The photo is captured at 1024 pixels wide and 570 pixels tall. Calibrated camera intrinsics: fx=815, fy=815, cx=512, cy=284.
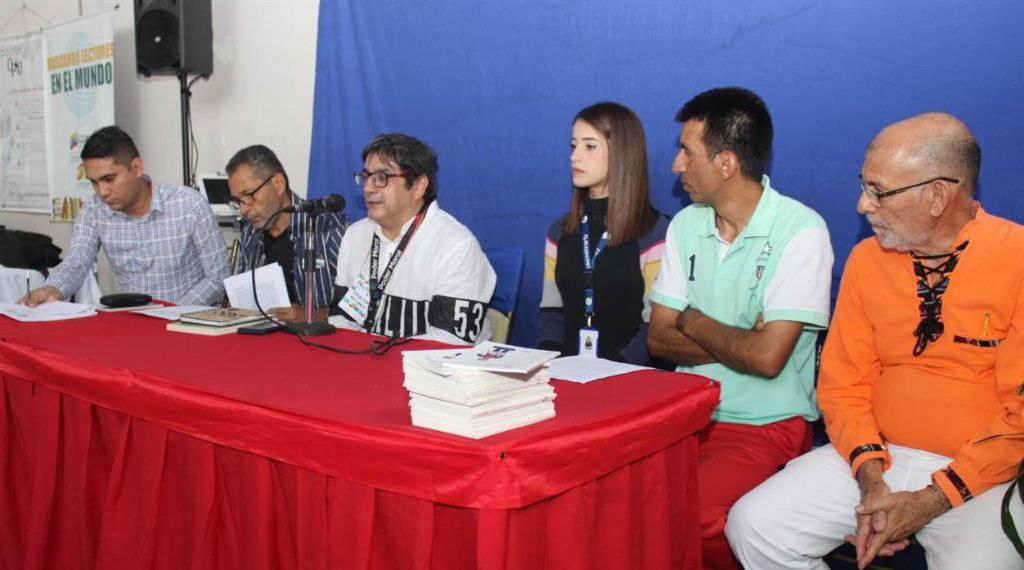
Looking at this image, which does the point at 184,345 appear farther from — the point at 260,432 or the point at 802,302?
the point at 802,302

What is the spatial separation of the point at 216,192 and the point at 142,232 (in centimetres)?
92

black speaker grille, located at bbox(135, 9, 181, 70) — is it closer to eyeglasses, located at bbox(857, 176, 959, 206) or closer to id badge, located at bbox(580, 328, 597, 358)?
id badge, located at bbox(580, 328, 597, 358)

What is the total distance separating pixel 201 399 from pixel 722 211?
56.8 inches

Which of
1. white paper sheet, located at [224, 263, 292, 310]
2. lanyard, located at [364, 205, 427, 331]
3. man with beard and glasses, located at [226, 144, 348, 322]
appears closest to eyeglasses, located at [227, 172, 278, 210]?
man with beard and glasses, located at [226, 144, 348, 322]

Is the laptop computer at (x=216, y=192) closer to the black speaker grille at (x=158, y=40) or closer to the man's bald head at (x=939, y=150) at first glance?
the black speaker grille at (x=158, y=40)

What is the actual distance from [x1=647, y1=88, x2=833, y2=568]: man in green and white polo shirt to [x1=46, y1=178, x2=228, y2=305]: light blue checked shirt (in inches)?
83.4

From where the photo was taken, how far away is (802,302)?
2.06 m

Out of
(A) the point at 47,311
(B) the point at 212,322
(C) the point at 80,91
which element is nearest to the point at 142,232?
(A) the point at 47,311

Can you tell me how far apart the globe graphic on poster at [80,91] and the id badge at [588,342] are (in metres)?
4.02

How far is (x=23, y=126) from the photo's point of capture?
19.3ft

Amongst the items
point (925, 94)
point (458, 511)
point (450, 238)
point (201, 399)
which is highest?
point (925, 94)

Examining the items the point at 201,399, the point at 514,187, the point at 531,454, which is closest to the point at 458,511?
the point at 531,454

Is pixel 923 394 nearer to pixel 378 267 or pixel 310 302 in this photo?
pixel 310 302

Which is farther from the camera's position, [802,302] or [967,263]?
[802,302]
